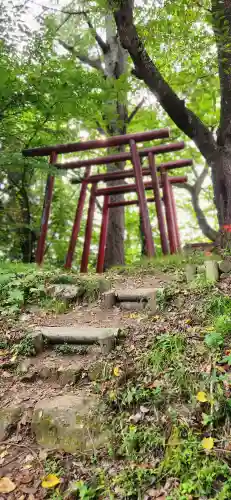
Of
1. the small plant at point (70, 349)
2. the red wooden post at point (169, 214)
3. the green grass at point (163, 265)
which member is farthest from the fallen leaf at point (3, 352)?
the red wooden post at point (169, 214)

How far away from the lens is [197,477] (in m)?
2.34

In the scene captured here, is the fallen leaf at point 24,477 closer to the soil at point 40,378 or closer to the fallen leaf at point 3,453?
the soil at point 40,378

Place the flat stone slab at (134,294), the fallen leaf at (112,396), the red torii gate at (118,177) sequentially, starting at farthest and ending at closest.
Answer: the red torii gate at (118,177)
the flat stone slab at (134,294)
the fallen leaf at (112,396)

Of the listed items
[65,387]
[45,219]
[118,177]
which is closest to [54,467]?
[65,387]

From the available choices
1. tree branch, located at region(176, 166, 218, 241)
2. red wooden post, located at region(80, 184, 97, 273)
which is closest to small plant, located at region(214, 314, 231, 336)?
red wooden post, located at region(80, 184, 97, 273)

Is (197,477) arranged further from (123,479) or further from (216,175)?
(216,175)

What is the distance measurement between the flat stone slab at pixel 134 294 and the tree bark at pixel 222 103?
241cm

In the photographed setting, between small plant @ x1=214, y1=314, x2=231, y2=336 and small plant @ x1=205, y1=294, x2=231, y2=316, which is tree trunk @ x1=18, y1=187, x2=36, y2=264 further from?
small plant @ x1=214, y1=314, x2=231, y2=336

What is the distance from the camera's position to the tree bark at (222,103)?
6555mm

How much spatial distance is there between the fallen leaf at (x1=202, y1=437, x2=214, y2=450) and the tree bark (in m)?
4.48

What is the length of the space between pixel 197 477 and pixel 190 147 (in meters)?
13.6

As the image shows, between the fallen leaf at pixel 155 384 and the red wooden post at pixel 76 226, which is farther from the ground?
the red wooden post at pixel 76 226

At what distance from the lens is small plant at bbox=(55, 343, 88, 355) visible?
3.83 m

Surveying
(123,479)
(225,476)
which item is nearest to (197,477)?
(225,476)
